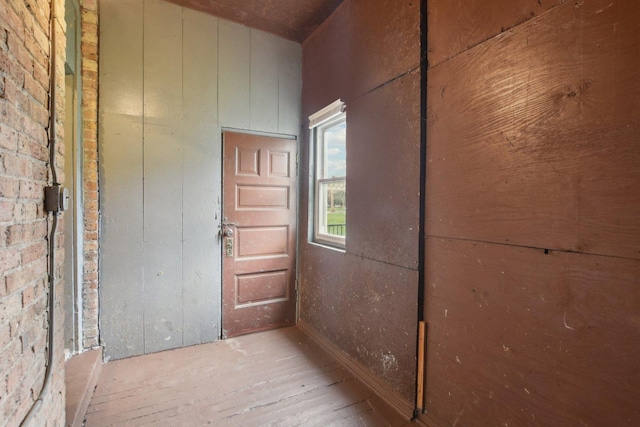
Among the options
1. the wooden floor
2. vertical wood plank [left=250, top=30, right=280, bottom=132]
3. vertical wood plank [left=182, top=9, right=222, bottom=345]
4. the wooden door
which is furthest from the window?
the wooden floor

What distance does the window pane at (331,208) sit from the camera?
113 inches

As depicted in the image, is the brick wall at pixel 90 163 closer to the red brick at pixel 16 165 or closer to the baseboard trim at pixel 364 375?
the red brick at pixel 16 165

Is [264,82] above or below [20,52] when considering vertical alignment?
above

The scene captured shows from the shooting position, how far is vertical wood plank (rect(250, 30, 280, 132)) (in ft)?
10.0

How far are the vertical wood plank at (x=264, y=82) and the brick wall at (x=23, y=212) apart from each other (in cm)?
181

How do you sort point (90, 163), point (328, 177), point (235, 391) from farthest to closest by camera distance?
point (328, 177), point (90, 163), point (235, 391)

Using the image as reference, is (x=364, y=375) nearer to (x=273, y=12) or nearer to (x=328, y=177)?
(x=328, y=177)

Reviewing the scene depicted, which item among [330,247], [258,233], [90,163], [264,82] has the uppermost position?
[264,82]

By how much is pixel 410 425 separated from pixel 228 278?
1.95 m

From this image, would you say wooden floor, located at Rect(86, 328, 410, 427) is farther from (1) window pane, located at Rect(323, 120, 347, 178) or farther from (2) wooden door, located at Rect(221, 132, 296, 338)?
(1) window pane, located at Rect(323, 120, 347, 178)

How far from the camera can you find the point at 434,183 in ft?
5.83

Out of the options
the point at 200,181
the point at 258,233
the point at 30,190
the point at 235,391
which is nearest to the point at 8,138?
the point at 30,190

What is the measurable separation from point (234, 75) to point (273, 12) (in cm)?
66

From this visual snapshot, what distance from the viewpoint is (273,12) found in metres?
2.78
